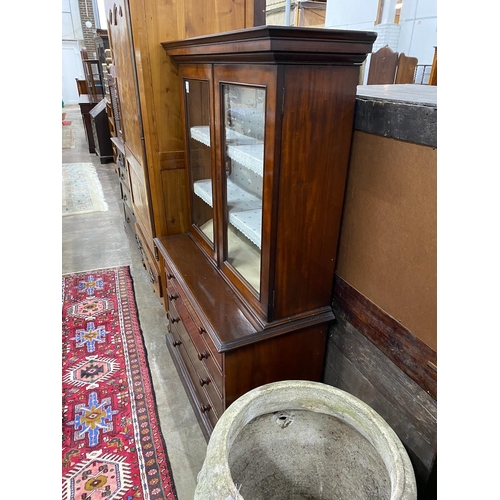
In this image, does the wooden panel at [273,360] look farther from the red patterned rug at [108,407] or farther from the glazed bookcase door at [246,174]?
the red patterned rug at [108,407]

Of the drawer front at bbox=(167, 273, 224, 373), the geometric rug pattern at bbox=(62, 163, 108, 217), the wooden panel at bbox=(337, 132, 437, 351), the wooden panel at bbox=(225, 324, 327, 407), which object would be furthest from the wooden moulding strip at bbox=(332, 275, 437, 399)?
the geometric rug pattern at bbox=(62, 163, 108, 217)

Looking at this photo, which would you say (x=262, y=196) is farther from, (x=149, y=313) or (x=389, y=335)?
(x=149, y=313)

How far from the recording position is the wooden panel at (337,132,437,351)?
3.09ft

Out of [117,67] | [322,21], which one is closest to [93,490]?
[117,67]

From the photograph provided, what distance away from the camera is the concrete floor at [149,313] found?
1.61 meters

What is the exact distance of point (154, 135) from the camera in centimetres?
192

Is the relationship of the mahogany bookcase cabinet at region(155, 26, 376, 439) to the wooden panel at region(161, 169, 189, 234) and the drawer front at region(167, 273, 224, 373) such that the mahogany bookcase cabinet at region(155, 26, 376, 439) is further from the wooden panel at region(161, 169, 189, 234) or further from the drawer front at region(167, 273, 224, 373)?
the wooden panel at region(161, 169, 189, 234)

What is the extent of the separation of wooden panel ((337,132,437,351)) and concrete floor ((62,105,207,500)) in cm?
104

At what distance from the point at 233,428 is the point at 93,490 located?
2.83ft

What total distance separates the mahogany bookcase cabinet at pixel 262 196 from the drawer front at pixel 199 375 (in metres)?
0.01

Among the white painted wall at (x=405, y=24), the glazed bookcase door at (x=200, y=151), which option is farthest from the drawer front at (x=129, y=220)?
the white painted wall at (x=405, y=24)

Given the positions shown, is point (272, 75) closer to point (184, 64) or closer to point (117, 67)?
point (184, 64)

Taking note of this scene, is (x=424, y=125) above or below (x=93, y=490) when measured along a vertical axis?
above

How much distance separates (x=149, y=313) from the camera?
2.53 metres
